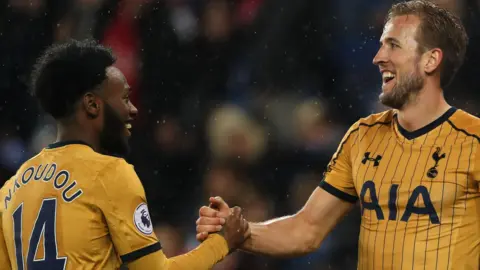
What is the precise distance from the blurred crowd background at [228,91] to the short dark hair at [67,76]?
120 inches

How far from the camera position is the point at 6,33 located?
6.55 m

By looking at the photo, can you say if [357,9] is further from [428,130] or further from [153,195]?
[428,130]

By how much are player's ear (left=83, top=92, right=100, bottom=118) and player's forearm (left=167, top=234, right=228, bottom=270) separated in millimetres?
575

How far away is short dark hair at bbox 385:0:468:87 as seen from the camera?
3.37 metres

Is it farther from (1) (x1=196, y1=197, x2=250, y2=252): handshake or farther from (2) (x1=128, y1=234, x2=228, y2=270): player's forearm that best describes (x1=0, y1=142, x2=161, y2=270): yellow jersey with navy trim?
(1) (x1=196, y1=197, x2=250, y2=252): handshake

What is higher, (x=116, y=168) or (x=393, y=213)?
(x=116, y=168)

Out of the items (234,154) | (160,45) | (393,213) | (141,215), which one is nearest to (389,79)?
(393,213)

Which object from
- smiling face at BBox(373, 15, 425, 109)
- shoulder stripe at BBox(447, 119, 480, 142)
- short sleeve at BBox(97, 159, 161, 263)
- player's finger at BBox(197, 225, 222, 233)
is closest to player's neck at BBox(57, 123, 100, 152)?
short sleeve at BBox(97, 159, 161, 263)

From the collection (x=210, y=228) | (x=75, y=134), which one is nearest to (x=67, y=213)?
(x=75, y=134)

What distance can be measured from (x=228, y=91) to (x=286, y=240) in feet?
9.35

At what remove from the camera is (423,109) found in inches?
130

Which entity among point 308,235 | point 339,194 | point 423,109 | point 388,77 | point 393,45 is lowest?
point 308,235

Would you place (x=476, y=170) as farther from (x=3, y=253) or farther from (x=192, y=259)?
(x=3, y=253)

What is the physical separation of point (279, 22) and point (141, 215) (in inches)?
148
